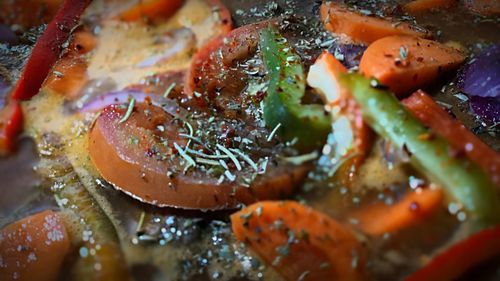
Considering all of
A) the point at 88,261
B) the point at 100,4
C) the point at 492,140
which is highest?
the point at 100,4

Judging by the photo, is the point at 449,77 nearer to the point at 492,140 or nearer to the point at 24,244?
the point at 492,140

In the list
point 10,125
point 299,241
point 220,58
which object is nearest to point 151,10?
point 220,58

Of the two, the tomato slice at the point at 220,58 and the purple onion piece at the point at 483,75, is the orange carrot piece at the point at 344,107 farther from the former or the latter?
the purple onion piece at the point at 483,75

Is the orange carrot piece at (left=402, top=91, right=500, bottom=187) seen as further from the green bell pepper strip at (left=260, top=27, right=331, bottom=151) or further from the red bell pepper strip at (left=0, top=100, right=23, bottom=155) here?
the red bell pepper strip at (left=0, top=100, right=23, bottom=155)

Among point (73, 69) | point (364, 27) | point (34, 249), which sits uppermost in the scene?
point (364, 27)

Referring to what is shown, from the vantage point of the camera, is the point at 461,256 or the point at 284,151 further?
the point at 284,151

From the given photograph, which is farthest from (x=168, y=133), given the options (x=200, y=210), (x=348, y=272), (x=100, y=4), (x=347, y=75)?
(x=100, y=4)

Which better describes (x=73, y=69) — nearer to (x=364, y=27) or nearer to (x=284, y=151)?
(x=284, y=151)
